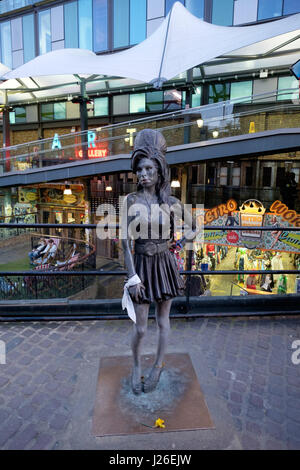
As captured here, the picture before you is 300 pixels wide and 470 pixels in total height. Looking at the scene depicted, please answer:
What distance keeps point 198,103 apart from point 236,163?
4808 mm

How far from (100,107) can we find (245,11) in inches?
385

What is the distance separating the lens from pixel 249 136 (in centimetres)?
1083

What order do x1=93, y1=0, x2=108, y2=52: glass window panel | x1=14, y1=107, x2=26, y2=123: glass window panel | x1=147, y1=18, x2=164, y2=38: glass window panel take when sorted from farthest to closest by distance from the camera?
x1=14, y1=107, x2=26, y2=123: glass window panel, x1=93, y1=0, x2=108, y2=52: glass window panel, x1=147, y1=18, x2=164, y2=38: glass window panel

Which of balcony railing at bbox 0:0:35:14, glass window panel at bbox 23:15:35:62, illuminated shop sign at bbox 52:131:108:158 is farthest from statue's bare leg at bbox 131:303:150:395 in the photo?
balcony railing at bbox 0:0:35:14

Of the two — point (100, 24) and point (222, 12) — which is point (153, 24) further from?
point (222, 12)

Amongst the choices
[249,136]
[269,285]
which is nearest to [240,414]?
[269,285]

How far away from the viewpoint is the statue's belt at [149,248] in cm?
248

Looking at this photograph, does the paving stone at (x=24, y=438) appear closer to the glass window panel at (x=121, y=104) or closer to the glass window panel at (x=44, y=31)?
the glass window panel at (x=121, y=104)

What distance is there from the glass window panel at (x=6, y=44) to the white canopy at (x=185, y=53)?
29.4 feet

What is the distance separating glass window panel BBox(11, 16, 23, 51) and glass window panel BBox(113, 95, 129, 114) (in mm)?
8801

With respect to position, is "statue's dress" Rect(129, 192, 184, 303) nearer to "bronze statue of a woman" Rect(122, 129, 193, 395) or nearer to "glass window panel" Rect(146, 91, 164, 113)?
"bronze statue of a woman" Rect(122, 129, 193, 395)

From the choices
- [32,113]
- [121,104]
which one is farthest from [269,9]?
[32,113]

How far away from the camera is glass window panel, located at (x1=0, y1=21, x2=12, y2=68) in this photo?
22.6 meters

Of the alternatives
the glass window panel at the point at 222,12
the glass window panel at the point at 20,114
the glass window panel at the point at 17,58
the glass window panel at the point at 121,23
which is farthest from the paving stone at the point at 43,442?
the glass window panel at the point at 17,58
